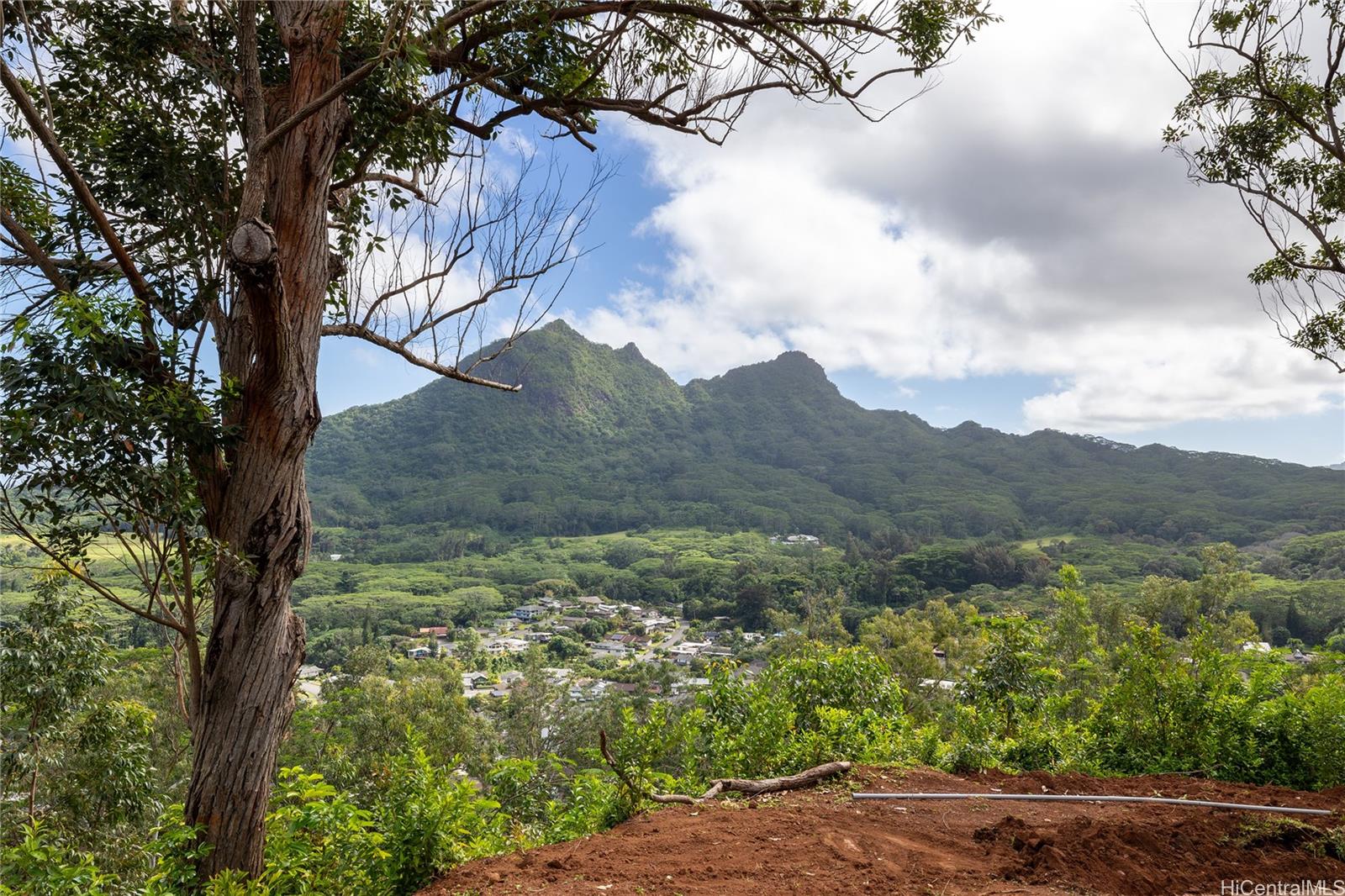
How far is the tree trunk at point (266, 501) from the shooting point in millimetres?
3383

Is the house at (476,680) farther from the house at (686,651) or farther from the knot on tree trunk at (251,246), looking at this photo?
the knot on tree trunk at (251,246)

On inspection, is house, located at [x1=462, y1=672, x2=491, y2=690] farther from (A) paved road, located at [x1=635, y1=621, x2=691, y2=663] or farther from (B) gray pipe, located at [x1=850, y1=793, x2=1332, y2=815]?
(B) gray pipe, located at [x1=850, y1=793, x2=1332, y2=815]

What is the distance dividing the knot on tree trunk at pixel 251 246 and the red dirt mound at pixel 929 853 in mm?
3005

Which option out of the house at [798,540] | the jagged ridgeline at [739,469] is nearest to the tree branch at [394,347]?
the jagged ridgeline at [739,469]

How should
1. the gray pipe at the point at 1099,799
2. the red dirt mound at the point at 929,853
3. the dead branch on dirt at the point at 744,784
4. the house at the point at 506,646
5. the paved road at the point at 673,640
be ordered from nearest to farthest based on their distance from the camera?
the red dirt mound at the point at 929,853, the gray pipe at the point at 1099,799, the dead branch on dirt at the point at 744,784, the house at the point at 506,646, the paved road at the point at 673,640

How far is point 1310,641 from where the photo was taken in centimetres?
3169

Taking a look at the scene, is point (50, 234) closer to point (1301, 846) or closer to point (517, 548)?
point (1301, 846)

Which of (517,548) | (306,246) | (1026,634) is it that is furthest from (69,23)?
(517,548)

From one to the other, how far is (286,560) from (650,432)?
439 ft

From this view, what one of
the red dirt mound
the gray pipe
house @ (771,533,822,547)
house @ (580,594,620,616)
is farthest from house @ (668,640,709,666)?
house @ (771,533,822,547)

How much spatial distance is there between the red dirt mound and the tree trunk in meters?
1.16

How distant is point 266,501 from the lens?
3514mm

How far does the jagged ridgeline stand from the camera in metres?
90.0

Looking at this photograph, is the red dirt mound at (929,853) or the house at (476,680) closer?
the red dirt mound at (929,853)
